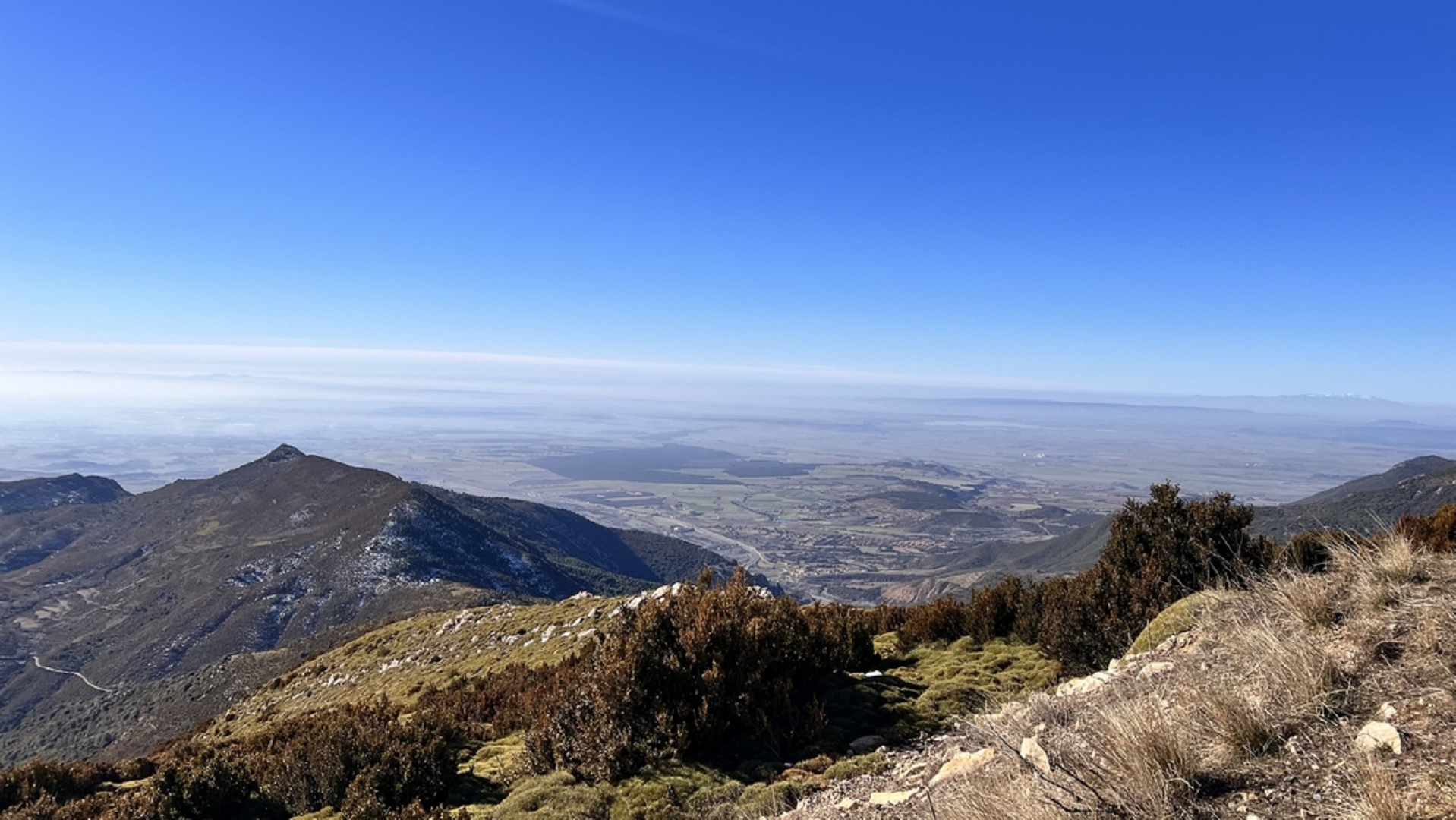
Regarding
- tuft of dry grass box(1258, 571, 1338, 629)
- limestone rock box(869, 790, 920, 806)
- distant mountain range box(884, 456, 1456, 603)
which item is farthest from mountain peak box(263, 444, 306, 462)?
tuft of dry grass box(1258, 571, 1338, 629)

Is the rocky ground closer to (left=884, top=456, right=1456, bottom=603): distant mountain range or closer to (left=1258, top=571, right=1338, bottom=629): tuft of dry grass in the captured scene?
(left=1258, top=571, right=1338, bottom=629): tuft of dry grass

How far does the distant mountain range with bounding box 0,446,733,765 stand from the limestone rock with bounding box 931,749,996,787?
46.5 meters

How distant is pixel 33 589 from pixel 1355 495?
167255 millimetres

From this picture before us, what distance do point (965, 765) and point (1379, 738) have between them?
2.51 m

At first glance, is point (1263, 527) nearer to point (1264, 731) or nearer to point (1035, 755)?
point (1264, 731)

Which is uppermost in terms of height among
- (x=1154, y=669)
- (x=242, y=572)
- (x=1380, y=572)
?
(x=1380, y=572)

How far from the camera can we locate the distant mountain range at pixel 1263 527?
2277 inches

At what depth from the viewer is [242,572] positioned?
78625mm

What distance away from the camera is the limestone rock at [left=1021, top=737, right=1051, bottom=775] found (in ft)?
13.0

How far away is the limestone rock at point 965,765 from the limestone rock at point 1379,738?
211 centimetres

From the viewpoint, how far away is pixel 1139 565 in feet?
32.4

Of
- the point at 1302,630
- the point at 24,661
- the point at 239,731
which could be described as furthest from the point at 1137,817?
the point at 24,661

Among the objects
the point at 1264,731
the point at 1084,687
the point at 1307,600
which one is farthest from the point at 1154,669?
the point at 1264,731

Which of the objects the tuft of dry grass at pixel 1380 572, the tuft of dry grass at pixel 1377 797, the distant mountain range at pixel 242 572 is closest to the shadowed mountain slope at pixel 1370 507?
the distant mountain range at pixel 242 572
